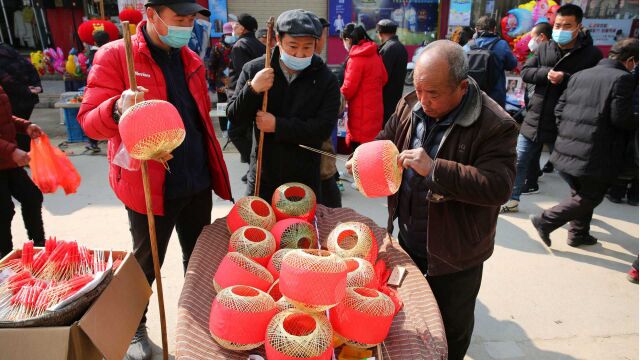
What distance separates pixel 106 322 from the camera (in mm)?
1599

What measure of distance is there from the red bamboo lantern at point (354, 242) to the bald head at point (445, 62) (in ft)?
2.39

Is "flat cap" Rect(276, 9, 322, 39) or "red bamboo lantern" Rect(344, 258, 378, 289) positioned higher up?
"flat cap" Rect(276, 9, 322, 39)

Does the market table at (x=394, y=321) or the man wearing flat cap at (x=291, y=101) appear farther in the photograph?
the man wearing flat cap at (x=291, y=101)

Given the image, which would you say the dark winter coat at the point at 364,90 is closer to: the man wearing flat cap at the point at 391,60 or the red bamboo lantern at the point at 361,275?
the man wearing flat cap at the point at 391,60

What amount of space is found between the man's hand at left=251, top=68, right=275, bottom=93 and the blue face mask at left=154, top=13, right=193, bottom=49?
0.40 metres

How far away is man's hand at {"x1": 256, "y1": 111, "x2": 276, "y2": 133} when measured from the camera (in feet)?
7.47

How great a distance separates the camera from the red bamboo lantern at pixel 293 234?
1962mm

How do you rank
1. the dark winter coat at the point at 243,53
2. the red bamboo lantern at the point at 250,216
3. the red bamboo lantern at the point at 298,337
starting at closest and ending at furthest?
the red bamboo lantern at the point at 298,337 < the red bamboo lantern at the point at 250,216 < the dark winter coat at the point at 243,53

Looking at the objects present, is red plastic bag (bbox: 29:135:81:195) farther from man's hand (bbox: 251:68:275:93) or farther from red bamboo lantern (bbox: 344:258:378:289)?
red bamboo lantern (bbox: 344:258:378:289)

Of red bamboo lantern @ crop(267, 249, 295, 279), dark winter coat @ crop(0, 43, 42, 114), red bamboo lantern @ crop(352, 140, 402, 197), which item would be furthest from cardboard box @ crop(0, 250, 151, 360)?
dark winter coat @ crop(0, 43, 42, 114)

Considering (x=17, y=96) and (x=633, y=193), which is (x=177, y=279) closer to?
(x=17, y=96)

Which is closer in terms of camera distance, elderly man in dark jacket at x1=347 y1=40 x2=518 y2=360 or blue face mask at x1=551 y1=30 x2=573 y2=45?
elderly man in dark jacket at x1=347 y1=40 x2=518 y2=360

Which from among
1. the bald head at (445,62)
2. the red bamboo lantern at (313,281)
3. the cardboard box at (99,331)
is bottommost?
the cardboard box at (99,331)

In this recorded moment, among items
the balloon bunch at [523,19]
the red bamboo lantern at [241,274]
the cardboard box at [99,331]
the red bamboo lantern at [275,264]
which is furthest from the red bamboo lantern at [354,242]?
the balloon bunch at [523,19]
